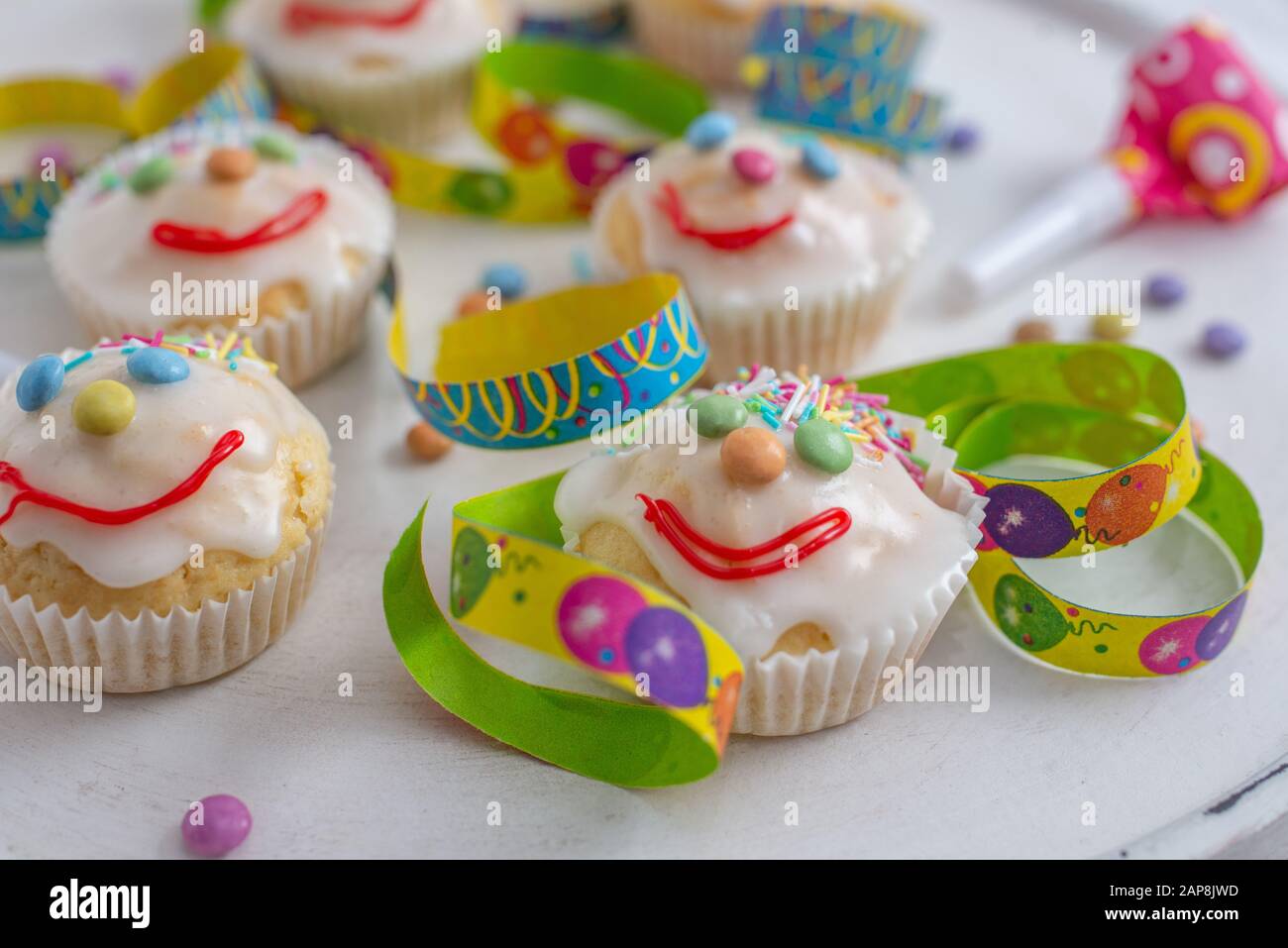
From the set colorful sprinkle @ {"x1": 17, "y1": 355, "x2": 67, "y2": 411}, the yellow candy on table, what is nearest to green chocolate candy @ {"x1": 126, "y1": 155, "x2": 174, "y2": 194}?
colorful sprinkle @ {"x1": 17, "y1": 355, "x2": 67, "y2": 411}

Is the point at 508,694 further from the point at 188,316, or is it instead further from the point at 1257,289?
the point at 1257,289

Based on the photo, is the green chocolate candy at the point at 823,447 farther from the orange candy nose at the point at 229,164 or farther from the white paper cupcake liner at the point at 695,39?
the white paper cupcake liner at the point at 695,39

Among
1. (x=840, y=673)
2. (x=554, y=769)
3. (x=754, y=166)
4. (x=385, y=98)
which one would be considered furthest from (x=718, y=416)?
(x=385, y=98)

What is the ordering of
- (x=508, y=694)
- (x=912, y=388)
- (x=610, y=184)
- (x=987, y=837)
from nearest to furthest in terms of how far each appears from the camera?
(x=987, y=837), (x=508, y=694), (x=912, y=388), (x=610, y=184)

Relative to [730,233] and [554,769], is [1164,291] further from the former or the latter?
[554,769]

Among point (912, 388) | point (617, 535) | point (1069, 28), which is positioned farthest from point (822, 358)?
point (1069, 28)

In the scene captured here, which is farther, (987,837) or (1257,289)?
(1257,289)

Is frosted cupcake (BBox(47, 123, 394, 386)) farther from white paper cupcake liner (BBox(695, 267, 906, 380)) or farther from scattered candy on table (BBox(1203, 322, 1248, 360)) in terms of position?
scattered candy on table (BBox(1203, 322, 1248, 360))

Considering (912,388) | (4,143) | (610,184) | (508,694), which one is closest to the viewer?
(508,694)
